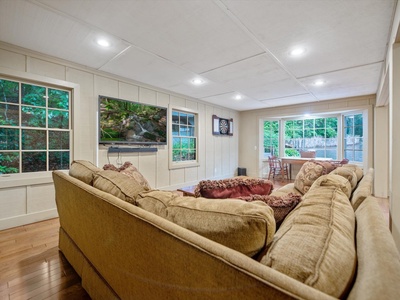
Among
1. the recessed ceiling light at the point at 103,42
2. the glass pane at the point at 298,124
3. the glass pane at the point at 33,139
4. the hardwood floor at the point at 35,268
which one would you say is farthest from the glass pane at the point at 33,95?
the glass pane at the point at 298,124

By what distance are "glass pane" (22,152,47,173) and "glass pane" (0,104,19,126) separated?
0.44 m

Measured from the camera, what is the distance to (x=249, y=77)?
12.0 feet

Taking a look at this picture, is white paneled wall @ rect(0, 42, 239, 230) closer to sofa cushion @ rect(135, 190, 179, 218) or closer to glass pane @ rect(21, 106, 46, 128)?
glass pane @ rect(21, 106, 46, 128)

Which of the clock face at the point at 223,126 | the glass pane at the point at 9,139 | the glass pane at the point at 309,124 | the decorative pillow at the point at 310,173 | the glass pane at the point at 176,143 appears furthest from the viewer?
the glass pane at the point at 309,124

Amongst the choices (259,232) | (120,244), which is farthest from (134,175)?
(259,232)

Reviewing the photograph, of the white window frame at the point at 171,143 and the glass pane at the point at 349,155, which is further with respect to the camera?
the glass pane at the point at 349,155

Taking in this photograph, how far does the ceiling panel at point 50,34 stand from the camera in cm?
198

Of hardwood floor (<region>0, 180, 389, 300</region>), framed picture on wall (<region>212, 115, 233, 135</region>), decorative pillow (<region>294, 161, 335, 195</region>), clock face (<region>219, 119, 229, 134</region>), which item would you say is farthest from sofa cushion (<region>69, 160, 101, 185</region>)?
clock face (<region>219, 119, 229, 134</region>)

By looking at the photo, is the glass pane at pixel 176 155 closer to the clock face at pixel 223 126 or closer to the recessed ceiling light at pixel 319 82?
the clock face at pixel 223 126

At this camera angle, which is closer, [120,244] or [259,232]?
[259,232]

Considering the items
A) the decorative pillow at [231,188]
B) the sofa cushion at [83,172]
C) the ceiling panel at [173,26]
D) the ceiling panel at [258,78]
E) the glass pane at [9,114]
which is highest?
the ceiling panel at [173,26]

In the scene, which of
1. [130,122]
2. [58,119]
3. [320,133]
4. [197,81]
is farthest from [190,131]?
[320,133]

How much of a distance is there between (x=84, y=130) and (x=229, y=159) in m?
4.40

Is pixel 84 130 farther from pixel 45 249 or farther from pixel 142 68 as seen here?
pixel 45 249
